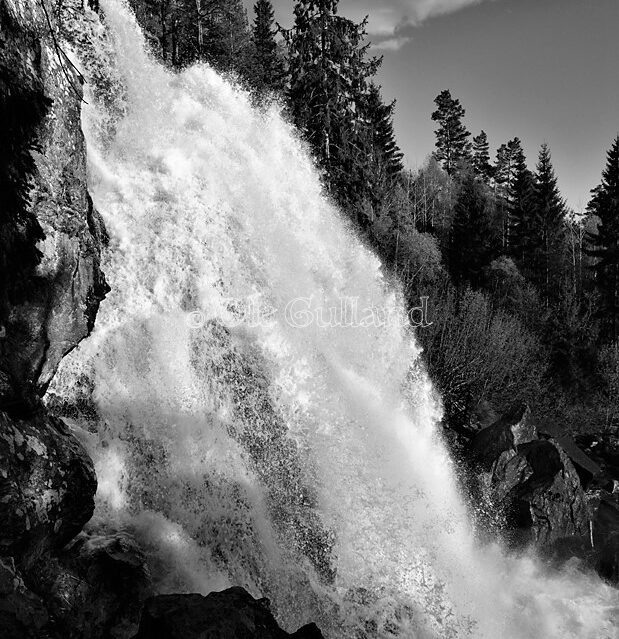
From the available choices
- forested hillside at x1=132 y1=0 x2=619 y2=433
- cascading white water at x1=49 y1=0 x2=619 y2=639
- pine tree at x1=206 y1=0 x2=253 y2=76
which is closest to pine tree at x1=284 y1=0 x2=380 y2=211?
forested hillside at x1=132 y1=0 x2=619 y2=433

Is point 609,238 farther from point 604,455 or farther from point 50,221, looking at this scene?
point 50,221

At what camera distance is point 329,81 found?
60.6 feet

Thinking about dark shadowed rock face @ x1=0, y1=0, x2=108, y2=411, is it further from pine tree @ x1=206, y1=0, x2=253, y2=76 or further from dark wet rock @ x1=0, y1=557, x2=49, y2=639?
pine tree @ x1=206, y1=0, x2=253, y2=76

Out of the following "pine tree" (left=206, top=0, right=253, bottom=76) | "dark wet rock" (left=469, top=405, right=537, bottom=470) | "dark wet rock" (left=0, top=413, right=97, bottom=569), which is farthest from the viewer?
"pine tree" (left=206, top=0, right=253, bottom=76)

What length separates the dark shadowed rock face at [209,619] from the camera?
13.8 feet

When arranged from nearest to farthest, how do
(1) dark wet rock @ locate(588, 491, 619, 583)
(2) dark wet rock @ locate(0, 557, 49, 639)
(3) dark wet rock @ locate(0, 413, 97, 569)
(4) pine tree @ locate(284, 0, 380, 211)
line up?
(2) dark wet rock @ locate(0, 557, 49, 639) < (3) dark wet rock @ locate(0, 413, 97, 569) < (1) dark wet rock @ locate(588, 491, 619, 583) < (4) pine tree @ locate(284, 0, 380, 211)

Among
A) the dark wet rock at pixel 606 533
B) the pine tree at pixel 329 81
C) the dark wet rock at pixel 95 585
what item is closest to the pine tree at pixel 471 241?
the pine tree at pixel 329 81

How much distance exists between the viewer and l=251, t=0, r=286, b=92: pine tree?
24086 mm

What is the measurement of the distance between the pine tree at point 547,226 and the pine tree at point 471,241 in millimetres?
3455

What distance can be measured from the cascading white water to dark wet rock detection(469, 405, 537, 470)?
107 centimetres

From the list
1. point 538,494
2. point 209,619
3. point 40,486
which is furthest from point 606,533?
point 40,486

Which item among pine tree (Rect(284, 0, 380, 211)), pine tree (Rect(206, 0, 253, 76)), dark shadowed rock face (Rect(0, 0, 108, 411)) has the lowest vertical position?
dark shadowed rock face (Rect(0, 0, 108, 411))

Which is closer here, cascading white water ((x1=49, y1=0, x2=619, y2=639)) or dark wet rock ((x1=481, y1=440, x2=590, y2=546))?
cascading white water ((x1=49, y1=0, x2=619, y2=639))

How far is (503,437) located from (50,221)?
37.0ft
